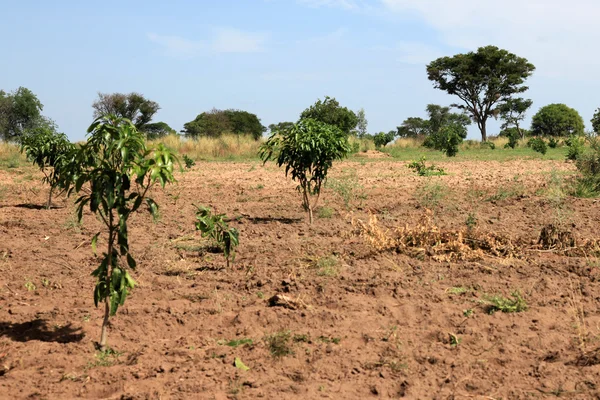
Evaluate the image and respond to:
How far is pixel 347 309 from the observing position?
5.27m

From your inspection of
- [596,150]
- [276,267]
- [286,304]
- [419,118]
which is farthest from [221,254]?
[419,118]

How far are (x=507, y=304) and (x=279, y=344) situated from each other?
75.3 inches

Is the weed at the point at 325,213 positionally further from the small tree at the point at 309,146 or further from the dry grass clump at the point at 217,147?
the dry grass clump at the point at 217,147

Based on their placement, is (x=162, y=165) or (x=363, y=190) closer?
(x=162, y=165)

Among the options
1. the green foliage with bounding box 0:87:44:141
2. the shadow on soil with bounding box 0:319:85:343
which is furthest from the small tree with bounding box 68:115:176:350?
the green foliage with bounding box 0:87:44:141

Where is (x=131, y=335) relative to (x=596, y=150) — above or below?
below

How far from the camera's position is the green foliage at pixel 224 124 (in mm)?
46719

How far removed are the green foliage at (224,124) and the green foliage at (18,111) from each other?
11.0 meters

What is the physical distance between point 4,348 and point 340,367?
234 cm

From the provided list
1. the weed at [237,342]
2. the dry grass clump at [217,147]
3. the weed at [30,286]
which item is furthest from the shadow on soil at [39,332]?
the dry grass clump at [217,147]

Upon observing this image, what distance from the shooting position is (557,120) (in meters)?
54.7

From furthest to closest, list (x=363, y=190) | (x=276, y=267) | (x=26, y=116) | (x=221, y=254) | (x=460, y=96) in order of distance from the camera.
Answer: (x=460, y=96) → (x=26, y=116) → (x=363, y=190) → (x=221, y=254) → (x=276, y=267)

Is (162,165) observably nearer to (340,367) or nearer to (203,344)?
(203,344)

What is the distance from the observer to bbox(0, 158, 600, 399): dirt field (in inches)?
158
